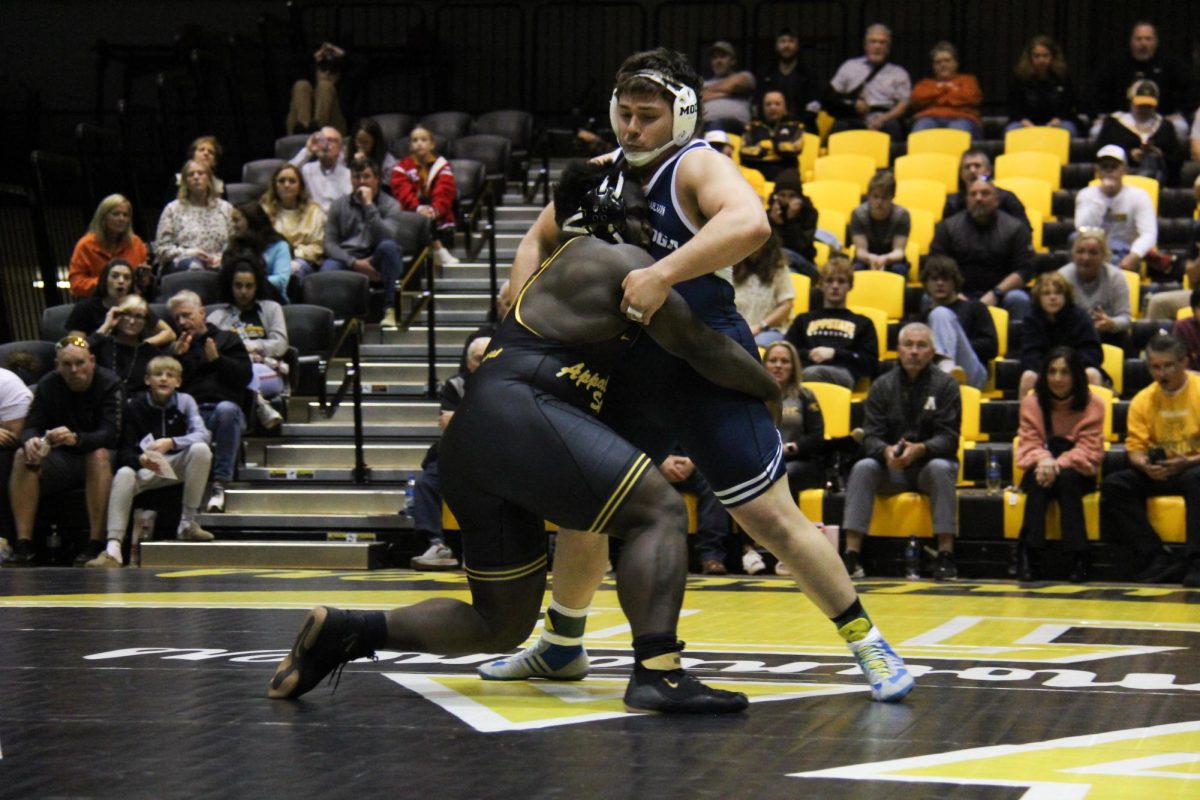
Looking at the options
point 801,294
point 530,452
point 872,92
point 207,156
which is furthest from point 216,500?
point 872,92

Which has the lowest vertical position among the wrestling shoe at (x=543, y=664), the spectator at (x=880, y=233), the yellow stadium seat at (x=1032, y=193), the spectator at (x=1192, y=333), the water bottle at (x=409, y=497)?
the water bottle at (x=409, y=497)

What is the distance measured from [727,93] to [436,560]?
594 centimetres

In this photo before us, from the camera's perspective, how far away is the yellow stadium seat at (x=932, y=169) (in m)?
12.5

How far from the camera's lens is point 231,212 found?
11.2 metres

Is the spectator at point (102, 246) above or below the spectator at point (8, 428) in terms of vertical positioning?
above

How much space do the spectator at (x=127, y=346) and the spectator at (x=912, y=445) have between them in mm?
4008

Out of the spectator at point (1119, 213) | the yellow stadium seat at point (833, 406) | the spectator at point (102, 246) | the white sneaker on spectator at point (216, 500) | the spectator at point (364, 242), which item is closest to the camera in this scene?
the yellow stadium seat at point (833, 406)

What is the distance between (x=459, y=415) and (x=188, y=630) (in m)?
1.87

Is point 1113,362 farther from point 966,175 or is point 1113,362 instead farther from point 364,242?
point 364,242

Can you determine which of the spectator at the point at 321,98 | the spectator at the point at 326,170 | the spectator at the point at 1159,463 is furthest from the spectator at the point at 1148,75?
→ the spectator at the point at 321,98

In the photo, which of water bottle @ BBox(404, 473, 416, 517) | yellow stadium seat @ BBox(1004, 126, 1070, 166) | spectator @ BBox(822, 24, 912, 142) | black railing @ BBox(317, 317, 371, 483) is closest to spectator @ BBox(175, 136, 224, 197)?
black railing @ BBox(317, 317, 371, 483)

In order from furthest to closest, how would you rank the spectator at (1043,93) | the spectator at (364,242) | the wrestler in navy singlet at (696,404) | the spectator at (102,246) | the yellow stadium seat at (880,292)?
1. the spectator at (1043,93)
2. the spectator at (364,242)
3. the spectator at (102,246)
4. the yellow stadium seat at (880,292)
5. the wrestler in navy singlet at (696,404)

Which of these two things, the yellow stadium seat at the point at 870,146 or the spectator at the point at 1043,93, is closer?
the yellow stadium seat at the point at 870,146

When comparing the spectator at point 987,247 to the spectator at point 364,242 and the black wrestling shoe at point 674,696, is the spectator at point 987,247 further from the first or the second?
the black wrestling shoe at point 674,696
